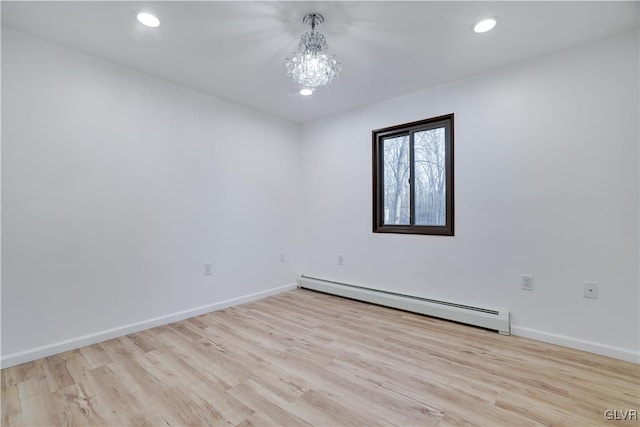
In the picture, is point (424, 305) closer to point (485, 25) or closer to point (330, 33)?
point (485, 25)

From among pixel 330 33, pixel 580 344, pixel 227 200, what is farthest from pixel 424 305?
pixel 330 33

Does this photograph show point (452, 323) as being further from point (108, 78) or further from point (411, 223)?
point (108, 78)

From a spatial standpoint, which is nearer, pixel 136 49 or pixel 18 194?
pixel 18 194

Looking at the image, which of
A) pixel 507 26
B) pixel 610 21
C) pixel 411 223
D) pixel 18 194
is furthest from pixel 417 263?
pixel 18 194

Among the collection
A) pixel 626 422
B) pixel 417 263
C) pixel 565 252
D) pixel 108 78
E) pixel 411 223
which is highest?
pixel 108 78

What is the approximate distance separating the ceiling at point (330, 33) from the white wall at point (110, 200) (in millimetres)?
257

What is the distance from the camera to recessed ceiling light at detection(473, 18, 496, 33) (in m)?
1.99

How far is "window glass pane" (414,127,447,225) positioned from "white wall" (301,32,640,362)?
187 mm

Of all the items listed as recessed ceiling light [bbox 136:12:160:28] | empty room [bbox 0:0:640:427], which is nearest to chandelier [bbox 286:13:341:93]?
empty room [bbox 0:0:640:427]

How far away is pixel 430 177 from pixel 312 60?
5.80ft

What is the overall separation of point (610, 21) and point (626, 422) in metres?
2.45

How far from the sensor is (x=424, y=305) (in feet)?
9.70

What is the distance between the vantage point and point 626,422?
1.46m

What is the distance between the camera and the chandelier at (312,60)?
2.02 meters
